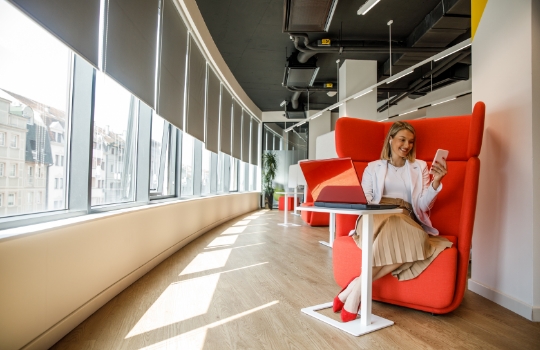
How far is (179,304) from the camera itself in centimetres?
259

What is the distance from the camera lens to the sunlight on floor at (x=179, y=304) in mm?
2227

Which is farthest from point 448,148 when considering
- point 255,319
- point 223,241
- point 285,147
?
point 285,147

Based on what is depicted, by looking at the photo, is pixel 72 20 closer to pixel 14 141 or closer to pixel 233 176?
pixel 14 141

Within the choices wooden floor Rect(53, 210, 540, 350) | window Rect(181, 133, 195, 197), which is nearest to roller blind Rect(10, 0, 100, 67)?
wooden floor Rect(53, 210, 540, 350)

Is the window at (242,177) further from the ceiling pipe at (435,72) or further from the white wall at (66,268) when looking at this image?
the white wall at (66,268)

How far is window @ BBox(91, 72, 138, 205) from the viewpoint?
307 centimetres

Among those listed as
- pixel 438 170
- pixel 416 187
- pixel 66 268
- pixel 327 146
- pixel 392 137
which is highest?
pixel 327 146

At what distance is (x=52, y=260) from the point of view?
1.86 metres

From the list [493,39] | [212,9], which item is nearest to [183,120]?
[212,9]

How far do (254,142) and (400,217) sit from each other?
9506 mm

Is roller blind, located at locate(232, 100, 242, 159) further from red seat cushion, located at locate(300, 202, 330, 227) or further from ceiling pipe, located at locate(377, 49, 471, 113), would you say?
ceiling pipe, located at locate(377, 49, 471, 113)

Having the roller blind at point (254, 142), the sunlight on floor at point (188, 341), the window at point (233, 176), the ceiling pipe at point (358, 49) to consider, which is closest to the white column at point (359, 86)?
the ceiling pipe at point (358, 49)

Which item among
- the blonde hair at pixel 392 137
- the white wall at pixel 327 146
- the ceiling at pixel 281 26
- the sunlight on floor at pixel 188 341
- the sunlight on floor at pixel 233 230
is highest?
the ceiling at pixel 281 26

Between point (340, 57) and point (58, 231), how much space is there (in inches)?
295
